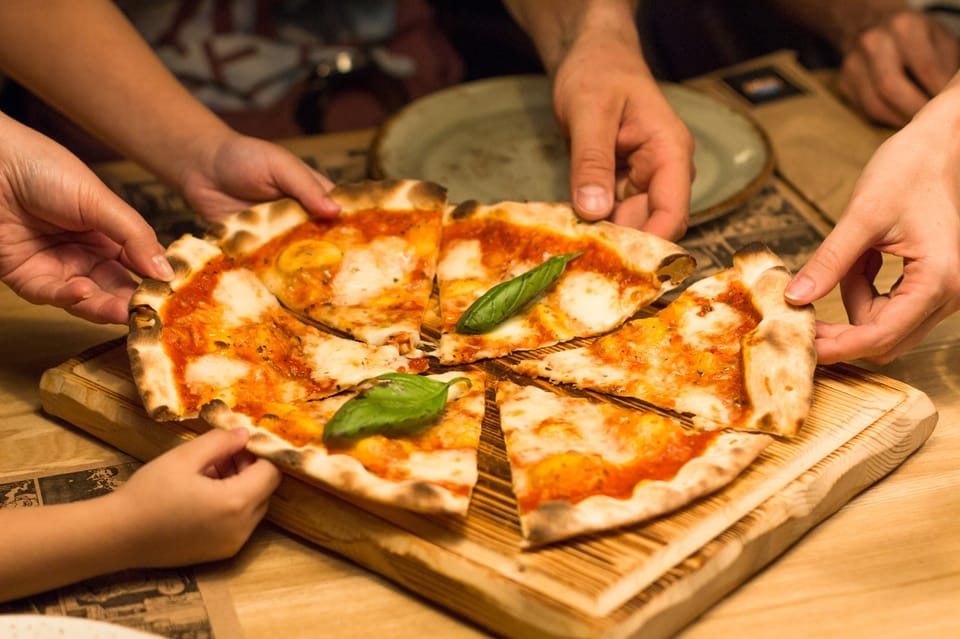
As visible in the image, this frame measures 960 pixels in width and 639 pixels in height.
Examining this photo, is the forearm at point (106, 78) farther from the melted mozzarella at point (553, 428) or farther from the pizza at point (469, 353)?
the melted mozzarella at point (553, 428)

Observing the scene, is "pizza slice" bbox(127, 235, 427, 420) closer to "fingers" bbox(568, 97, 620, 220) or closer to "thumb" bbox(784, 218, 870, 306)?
"fingers" bbox(568, 97, 620, 220)

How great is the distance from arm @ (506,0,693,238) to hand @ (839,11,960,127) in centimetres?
100

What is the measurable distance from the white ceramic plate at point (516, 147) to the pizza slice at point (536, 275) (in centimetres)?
42

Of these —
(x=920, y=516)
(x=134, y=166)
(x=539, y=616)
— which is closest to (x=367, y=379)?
(x=539, y=616)

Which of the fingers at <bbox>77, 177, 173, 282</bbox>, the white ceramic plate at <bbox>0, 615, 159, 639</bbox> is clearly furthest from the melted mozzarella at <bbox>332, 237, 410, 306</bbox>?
the white ceramic plate at <bbox>0, 615, 159, 639</bbox>

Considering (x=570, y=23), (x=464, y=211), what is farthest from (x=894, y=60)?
(x=464, y=211)

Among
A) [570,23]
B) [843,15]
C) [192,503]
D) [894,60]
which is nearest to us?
[192,503]

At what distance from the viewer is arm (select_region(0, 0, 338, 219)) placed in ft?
9.94

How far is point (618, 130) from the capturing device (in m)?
3.16

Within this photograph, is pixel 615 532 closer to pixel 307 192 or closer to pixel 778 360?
pixel 778 360

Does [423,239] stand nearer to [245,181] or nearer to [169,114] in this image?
[245,181]

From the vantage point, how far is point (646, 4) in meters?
5.38

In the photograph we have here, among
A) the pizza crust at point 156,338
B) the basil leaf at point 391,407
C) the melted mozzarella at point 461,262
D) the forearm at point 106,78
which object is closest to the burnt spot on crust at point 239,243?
the pizza crust at point 156,338

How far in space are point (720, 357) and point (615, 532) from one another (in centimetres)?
62
